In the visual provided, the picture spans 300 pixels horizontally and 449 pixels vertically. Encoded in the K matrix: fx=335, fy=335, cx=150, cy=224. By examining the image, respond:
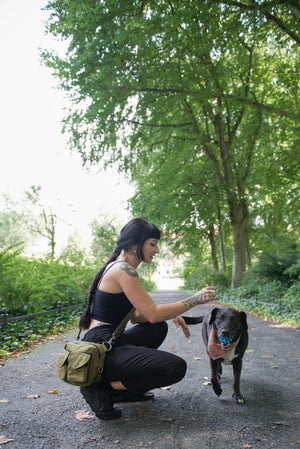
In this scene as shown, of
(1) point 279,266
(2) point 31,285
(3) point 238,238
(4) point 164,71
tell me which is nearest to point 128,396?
(2) point 31,285

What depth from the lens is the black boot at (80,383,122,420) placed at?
280cm

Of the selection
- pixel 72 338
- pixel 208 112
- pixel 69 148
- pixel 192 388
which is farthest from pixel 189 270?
pixel 192 388

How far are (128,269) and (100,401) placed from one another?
3.68 feet

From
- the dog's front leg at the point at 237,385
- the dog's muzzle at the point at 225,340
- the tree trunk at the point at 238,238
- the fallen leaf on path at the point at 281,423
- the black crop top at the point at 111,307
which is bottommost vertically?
the fallen leaf on path at the point at 281,423

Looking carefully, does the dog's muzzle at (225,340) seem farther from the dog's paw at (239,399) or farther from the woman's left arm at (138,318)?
the woman's left arm at (138,318)

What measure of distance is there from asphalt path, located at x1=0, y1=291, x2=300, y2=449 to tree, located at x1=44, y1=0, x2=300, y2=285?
23.9 feet

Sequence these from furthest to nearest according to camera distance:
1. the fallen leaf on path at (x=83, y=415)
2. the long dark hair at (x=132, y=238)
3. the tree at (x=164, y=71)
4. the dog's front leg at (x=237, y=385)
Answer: the tree at (x=164, y=71) < the dog's front leg at (x=237, y=385) < the long dark hair at (x=132, y=238) < the fallen leaf on path at (x=83, y=415)

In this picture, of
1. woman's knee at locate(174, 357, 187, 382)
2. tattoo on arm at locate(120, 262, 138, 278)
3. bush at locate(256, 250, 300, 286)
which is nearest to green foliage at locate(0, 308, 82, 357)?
tattoo on arm at locate(120, 262, 138, 278)

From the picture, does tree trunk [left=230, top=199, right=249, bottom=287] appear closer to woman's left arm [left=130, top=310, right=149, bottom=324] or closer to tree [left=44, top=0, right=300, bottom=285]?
tree [left=44, top=0, right=300, bottom=285]

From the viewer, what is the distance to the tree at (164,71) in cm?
824

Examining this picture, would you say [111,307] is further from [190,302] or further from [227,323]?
[227,323]

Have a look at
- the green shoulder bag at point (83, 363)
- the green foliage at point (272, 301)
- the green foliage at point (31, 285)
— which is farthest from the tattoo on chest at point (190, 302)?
the green foliage at point (272, 301)

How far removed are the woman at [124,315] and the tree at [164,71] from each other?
20.9ft

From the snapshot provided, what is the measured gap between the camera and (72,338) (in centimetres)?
723
